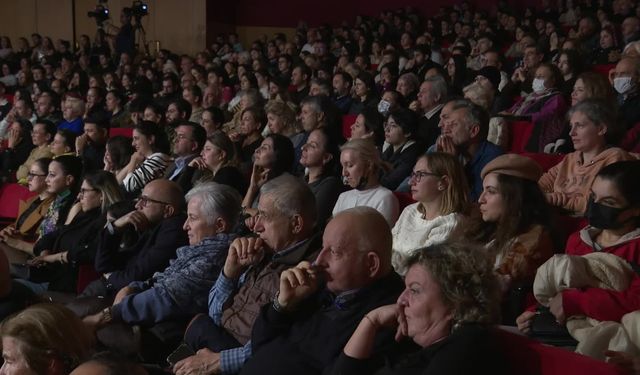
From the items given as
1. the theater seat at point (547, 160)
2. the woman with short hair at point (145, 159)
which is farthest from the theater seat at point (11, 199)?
the theater seat at point (547, 160)

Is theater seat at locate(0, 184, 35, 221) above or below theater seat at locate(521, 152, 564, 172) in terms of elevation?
below

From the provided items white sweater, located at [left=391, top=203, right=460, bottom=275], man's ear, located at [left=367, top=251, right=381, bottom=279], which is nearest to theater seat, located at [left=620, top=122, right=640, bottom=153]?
white sweater, located at [left=391, top=203, right=460, bottom=275]

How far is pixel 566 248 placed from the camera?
8.10 ft

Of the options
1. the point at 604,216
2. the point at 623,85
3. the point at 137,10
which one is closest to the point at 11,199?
the point at 623,85

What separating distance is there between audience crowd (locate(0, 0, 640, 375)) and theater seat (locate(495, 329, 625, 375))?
0.02 m

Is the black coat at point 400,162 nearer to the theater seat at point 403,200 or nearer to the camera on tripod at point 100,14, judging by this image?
the theater seat at point 403,200

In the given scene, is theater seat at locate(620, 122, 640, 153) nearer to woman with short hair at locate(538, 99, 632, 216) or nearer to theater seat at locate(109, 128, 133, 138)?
woman with short hair at locate(538, 99, 632, 216)

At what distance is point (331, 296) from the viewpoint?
2143 mm

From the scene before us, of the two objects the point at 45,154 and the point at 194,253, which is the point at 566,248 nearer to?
the point at 194,253

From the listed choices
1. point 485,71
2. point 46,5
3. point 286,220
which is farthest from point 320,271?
point 46,5

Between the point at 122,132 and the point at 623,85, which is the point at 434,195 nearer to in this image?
the point at 623,85

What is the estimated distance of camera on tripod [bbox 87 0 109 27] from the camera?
11703 mm

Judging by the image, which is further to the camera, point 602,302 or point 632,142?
point 632,142

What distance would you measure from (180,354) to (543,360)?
50.0 inches
